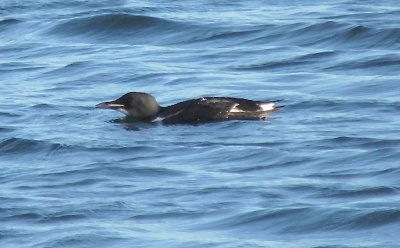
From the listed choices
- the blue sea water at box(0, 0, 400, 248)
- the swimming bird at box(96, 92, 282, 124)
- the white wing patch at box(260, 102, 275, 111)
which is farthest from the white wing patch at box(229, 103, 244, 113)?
the white wing patch at box(260, 102, 275, 111)

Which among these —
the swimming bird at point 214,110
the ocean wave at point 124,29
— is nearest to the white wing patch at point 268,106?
the swimming bird at point 214,110

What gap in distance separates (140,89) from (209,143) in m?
3.55

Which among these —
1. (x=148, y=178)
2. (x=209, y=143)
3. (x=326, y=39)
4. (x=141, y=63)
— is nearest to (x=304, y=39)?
(x=326, y=39)

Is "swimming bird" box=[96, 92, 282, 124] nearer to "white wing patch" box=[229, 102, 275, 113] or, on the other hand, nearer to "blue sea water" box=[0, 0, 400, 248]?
"white wing patch" box=[229, 102, 275, 113]

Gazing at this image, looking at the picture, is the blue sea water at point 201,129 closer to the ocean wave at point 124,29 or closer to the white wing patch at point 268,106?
the ocean wave at point 124,29

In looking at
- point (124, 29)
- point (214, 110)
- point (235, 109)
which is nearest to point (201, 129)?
point (214, 110)

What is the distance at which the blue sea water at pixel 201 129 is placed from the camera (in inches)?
396

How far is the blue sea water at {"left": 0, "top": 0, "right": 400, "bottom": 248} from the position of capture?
10047 millimetres

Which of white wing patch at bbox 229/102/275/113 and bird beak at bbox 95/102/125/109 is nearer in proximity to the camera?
white wing patch at bbox 229/102/275/113

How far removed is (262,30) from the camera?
1970 cm

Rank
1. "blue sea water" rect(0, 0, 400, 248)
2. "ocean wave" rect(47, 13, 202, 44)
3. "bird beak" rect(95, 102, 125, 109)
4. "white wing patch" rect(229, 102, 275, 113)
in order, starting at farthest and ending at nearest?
1. "ocean wave" rect(47, 13, 202, 44)
2. "bird beak" rect(95, 102, 125, 109)
3. "white wing patch" rect(229, 102, 275, 113)
4. "blue sea water" rect(0, 0, 400, 248)

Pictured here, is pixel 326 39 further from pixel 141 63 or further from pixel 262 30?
pixel 141 63

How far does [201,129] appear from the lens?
46.1 feet

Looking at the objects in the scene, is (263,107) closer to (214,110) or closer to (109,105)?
(214,110)
